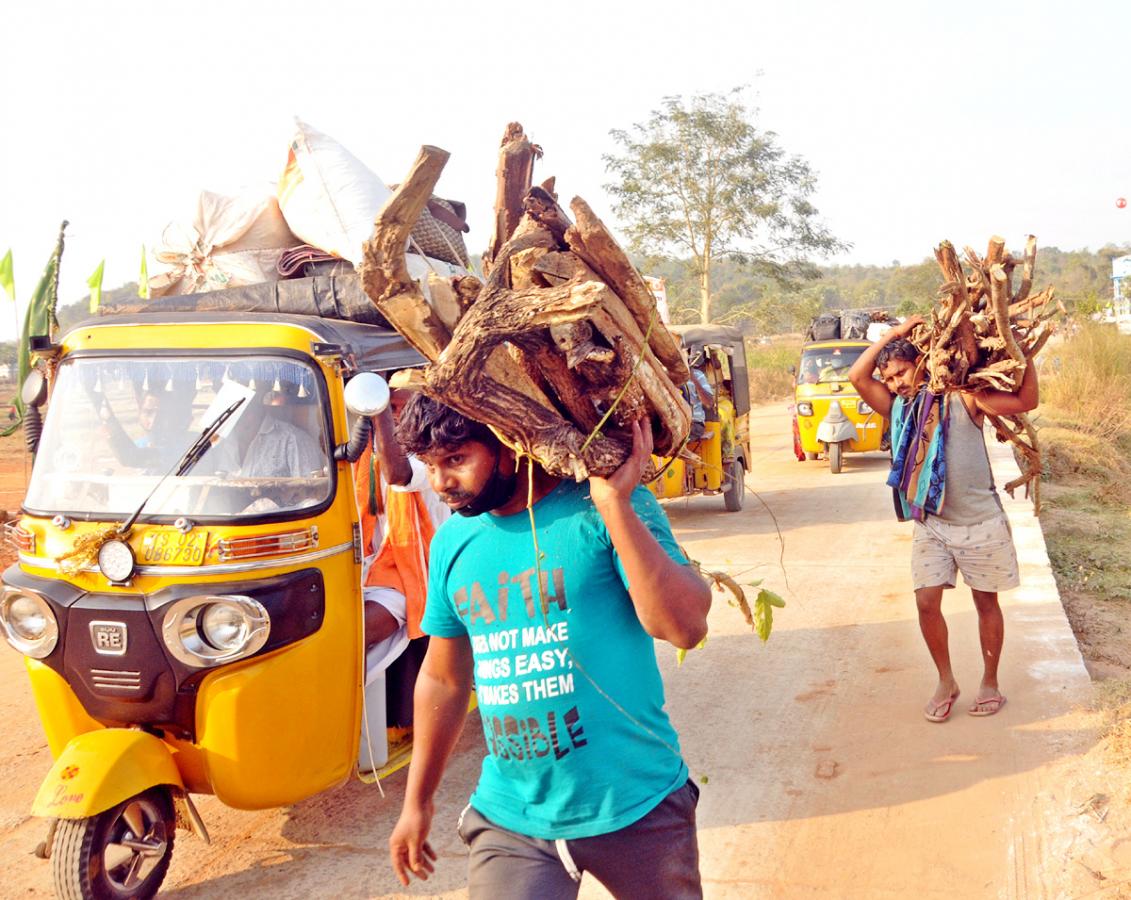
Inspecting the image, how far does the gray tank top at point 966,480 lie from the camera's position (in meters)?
4.97

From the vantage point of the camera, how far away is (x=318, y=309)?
4.68 m

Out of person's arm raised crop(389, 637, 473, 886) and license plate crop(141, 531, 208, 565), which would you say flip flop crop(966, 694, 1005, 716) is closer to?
person's arm raised crop(389, 637, 473, 886)

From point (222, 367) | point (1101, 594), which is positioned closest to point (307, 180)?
point (222, 367)

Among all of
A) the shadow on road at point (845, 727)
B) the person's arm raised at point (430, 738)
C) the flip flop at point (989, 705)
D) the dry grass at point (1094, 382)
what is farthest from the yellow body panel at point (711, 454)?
the dry grass at point (1094, 382)

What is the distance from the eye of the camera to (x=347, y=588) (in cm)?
391

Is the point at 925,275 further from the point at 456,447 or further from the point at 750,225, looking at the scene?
the point at 456,447

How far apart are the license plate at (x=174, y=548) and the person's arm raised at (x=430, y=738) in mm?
1366

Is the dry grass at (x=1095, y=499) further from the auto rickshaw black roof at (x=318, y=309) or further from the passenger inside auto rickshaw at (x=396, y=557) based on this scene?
the auto rickshaw black roof at (x=318, y=309)

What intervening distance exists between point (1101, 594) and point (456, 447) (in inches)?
264

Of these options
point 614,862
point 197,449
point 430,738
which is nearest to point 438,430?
point 430,738

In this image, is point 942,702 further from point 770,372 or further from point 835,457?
point 770,372

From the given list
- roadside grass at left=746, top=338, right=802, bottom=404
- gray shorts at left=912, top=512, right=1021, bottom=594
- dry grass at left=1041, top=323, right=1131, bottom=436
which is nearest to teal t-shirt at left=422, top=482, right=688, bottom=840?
gray shorts at left=912, top=512, right=1021, bottom=594

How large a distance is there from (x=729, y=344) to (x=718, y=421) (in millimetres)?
1638

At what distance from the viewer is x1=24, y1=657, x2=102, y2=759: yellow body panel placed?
373cm
